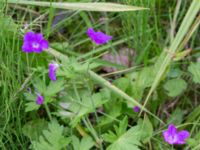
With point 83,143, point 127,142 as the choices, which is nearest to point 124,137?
point 127,142

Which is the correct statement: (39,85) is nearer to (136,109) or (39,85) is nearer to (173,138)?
(136,109)

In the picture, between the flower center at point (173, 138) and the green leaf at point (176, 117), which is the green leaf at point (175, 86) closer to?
the green leaf at point (176, 117)

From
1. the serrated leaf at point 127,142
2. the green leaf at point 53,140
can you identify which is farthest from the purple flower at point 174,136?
the green leaf at point 53,140

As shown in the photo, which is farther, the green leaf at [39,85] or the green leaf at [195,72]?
the green leaf at [195,72]

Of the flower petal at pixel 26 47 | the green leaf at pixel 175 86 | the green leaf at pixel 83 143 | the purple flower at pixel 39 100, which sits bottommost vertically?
the green leaf at pixel 83 143

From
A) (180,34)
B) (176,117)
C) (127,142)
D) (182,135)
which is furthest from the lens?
(176,117)

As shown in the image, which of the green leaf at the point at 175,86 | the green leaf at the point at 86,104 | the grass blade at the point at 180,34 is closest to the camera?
the green leaf at the point at 86,104
